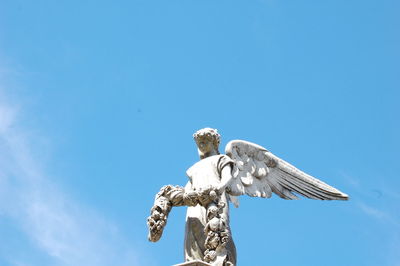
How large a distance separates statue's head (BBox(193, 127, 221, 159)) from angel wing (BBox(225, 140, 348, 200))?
0.48 m

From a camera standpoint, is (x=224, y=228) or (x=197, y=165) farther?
(x=197, y=165)

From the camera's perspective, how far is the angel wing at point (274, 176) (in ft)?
56.2

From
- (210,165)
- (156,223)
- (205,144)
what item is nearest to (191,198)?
(156,223)

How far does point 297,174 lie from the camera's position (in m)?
17.4

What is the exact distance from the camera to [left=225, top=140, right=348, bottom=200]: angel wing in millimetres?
17141

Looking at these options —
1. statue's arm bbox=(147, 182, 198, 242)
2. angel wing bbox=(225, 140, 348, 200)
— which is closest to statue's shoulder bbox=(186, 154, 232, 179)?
statue's arm bbox=(147, 182, 198, 242)

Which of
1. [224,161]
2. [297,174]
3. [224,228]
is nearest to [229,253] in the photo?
[224,228]

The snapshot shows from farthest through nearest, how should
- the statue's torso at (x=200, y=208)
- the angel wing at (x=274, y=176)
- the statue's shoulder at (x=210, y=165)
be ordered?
the angel wing at (x=274, y=176)
the statue's shoulder at (x=210, y=165)
the statue's torso at (x=200, y=208)

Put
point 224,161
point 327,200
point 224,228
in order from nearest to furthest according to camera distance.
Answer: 1. point 224,228
2. point 224,161
3. point 327,200

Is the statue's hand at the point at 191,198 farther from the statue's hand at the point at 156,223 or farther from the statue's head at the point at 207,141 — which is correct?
the statue's head at the point at 207,141

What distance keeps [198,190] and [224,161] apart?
3.47 ft

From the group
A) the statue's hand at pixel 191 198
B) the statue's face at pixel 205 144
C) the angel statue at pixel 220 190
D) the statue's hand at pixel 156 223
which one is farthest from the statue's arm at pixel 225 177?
the statue's hand at pixel 156 223

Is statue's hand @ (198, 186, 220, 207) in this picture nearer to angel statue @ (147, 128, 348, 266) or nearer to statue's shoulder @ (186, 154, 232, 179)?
angel statue @ (147, 128, 348, 266)

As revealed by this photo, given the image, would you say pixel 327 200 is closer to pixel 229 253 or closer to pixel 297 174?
pixel 297 174
